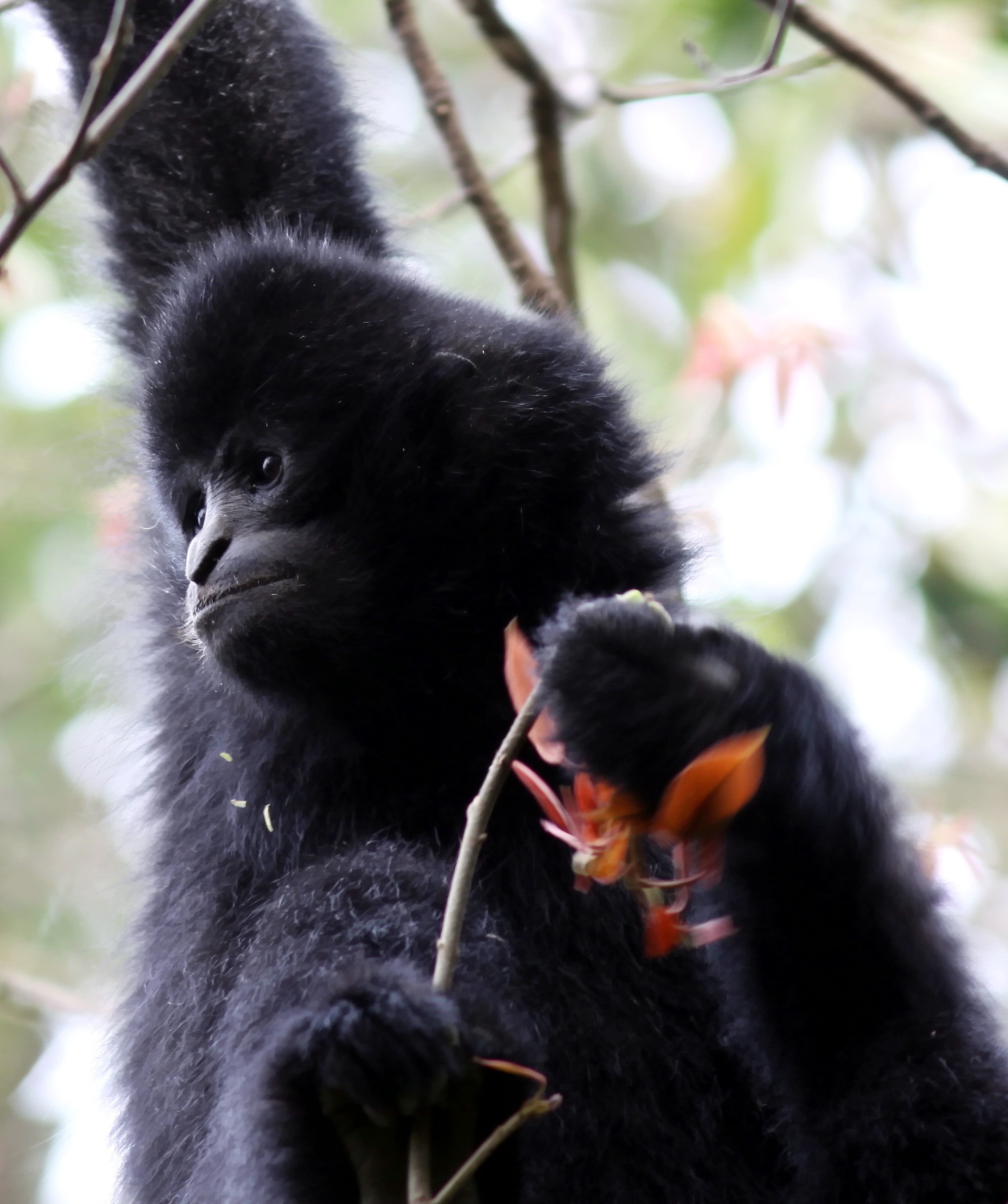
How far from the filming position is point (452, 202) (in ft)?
19.6

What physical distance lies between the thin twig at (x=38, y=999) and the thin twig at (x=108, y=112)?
12.8 feet

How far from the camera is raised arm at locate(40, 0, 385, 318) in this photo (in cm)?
532

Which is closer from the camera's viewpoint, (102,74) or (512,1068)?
(102,74)

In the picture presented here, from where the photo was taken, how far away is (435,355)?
14.7ft

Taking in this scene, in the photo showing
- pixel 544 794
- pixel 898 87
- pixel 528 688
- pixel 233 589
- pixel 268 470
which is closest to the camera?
pixel 544 794

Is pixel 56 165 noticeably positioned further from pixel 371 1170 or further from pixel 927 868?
pixel 927 868

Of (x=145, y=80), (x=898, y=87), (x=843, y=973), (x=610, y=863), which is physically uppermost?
(x=145, y=80)

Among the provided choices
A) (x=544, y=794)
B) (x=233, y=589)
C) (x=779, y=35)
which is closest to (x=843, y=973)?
(x=544, y=794)

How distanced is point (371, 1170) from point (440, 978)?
0.70 m

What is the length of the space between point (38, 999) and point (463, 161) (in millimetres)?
3588

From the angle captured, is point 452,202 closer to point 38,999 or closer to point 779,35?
point 779,35

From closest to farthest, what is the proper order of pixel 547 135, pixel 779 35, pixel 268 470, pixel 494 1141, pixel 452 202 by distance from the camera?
pixel 494 1141
pixel 268 470
pixel 779 35
pixel 547 135
pixel 452 202

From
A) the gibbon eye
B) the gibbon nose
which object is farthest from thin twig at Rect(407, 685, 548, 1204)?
the gibbon eye

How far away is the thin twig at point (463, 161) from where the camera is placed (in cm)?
552
